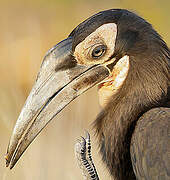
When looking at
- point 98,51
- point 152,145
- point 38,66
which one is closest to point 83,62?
point 98,51

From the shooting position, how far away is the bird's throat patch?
2.38 meters

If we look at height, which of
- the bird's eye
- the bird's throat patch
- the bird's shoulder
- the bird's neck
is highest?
the bird's eye

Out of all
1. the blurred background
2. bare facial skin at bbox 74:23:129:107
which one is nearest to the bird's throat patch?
bare facial skin at bbox 74:23:129:107

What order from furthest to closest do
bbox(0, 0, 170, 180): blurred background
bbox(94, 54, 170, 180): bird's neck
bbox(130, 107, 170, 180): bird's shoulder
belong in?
bbox(0, 0, 170, 180): blurred background → bbox(94, 54, 170, 180): bird's neck → bbox(130, 107, 170, 180): bird's shoulder

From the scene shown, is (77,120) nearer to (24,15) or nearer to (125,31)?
(125,31)

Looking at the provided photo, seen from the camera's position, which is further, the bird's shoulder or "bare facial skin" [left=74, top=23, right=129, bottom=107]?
"bare facial skin" [left=74, top=23, right=129, bottom=107]

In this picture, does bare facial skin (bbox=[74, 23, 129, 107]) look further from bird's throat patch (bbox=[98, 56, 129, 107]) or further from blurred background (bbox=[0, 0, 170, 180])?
blurred background (bbox=[0, 0, 170, 180])

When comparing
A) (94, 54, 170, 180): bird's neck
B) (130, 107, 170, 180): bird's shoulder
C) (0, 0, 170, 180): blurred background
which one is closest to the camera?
(130, 107, 170, 180): bird's shoulder

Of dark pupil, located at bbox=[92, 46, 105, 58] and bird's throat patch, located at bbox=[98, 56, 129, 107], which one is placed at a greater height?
dark pupil, located at bbox=[92, 46, 105, 58]

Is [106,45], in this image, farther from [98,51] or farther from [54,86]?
[54,86]

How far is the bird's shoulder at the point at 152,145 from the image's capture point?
81.0 inches

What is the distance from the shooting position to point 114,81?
8.01ft

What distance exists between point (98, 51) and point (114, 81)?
7.1 inches

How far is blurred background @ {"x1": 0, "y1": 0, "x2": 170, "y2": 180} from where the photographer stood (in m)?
3.63
